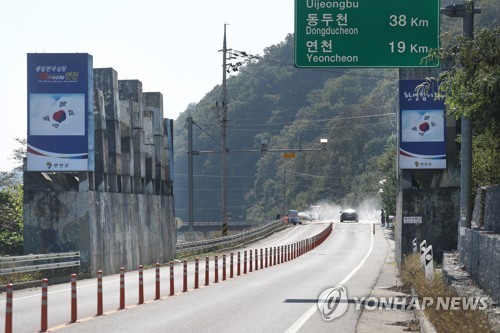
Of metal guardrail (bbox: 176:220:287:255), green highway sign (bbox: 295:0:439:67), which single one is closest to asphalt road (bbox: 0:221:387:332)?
green highway sign (bbox: 295:0:439:67)

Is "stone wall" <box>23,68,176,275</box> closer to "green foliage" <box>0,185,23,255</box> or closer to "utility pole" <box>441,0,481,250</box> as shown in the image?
"green foliage" <box>0,185,23,255</box>

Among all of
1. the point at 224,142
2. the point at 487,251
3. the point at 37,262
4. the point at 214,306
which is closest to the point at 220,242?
the point at 224,142

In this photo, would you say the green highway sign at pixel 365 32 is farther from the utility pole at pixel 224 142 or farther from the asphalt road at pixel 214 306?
the utility pole at pixel 224 142

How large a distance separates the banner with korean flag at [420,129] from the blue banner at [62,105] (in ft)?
38.1

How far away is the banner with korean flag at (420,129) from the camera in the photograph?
112ft

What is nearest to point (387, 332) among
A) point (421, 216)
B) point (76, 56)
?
point (421, 216)

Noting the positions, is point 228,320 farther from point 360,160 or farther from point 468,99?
point 360,160

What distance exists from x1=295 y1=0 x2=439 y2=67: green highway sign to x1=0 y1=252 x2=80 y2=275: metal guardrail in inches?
393

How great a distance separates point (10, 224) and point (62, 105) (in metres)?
17.4

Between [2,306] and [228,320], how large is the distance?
6.24 m

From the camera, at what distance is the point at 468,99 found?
1914cm

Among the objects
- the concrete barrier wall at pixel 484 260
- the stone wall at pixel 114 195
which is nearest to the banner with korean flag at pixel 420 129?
the stone wall at pixel 114 195

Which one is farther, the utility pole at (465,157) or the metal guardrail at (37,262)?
the metal guardrail at (37,262)

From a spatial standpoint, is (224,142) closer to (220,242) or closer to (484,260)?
(220,242)
